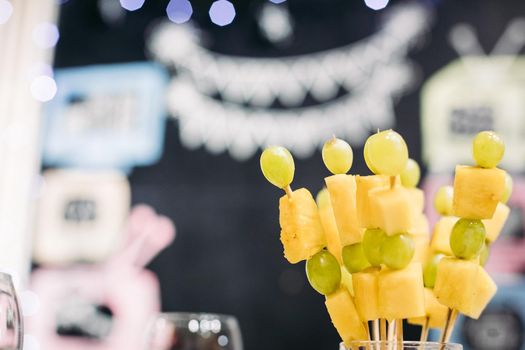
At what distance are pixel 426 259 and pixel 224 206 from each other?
5.50 ft

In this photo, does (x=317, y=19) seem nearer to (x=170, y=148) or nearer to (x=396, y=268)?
(x=170, y=148)

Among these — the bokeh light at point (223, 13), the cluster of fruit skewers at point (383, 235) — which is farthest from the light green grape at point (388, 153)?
the bokeh light at point (223, 13)

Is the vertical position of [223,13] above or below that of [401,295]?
above

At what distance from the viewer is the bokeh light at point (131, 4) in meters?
2.55

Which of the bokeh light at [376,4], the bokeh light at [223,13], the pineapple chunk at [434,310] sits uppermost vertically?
the bokeh light at [223,13]

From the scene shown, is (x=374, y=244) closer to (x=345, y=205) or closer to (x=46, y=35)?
(x=345, y=205)

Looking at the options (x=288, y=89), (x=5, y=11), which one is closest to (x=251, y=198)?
(x=288, y=89)

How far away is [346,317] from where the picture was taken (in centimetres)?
58

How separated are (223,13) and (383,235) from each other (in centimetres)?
203

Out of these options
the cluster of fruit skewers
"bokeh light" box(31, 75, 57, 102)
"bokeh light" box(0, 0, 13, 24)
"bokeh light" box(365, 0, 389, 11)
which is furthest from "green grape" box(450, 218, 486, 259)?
"bokeh light" box(0, 0, 13, 24)

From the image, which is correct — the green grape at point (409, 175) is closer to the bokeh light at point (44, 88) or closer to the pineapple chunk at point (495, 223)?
the pineapple chunk at point (495, 223)

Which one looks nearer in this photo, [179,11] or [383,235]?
[383,235]

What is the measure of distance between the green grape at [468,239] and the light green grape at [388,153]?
0.30 feet

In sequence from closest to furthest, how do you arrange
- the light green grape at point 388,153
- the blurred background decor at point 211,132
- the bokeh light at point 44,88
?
1. the light green grape at point 388,153
2. the blurred background decor at point 211,132
3. the bokeh light at point 44,88
